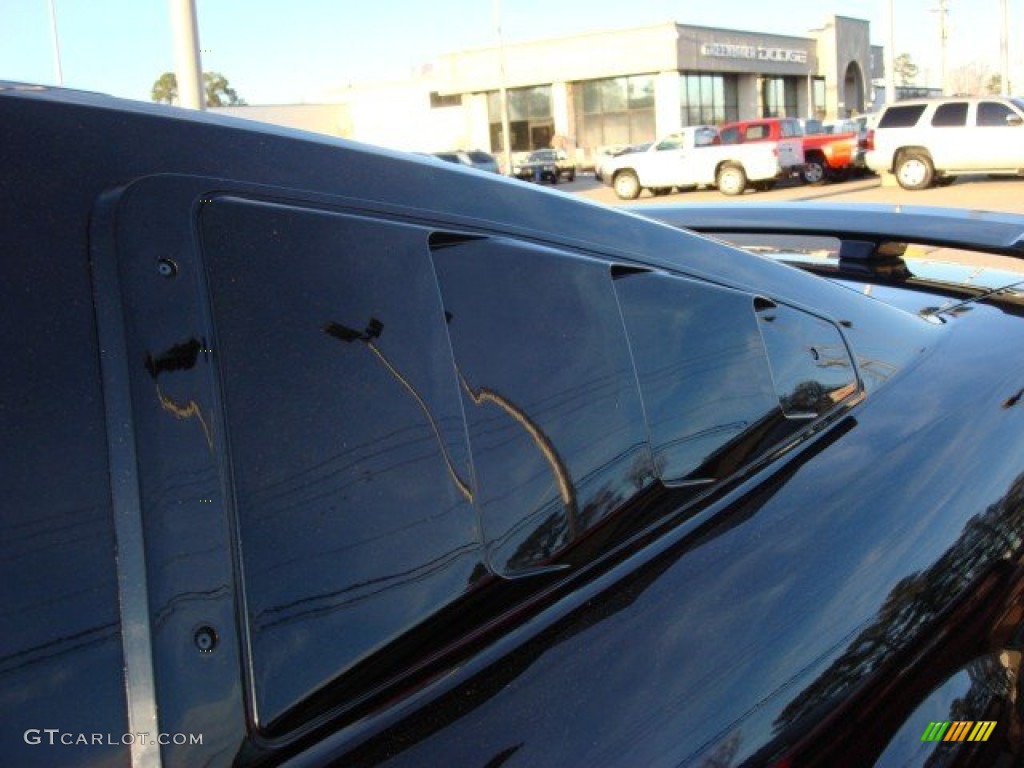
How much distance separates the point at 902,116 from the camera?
82.3ft

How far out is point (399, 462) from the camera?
1.17 m

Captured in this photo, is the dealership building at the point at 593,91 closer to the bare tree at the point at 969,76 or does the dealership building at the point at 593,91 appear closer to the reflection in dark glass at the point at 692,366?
the reflection in dark glass at the point at 692,366

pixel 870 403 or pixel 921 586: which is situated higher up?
pixel 870 403

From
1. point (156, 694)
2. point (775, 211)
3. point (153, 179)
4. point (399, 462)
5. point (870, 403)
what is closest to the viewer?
point (156, 694)

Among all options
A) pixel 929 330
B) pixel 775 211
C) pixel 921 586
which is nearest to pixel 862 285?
pixel 929 330

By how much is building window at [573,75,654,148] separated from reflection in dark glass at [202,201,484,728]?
50.7 metres

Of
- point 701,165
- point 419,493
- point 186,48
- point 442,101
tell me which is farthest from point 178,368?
point 442,101

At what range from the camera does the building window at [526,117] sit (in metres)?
52.1

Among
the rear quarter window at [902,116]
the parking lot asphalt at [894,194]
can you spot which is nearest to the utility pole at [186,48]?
the parking lot asphalt at [894,194]

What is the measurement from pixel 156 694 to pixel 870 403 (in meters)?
1.41

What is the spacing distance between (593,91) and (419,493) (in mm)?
51880

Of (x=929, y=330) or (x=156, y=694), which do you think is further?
(x=929, y=330)

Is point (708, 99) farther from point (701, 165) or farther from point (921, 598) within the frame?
point (921, 598)

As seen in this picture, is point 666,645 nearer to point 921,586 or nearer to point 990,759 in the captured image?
point 921,586
